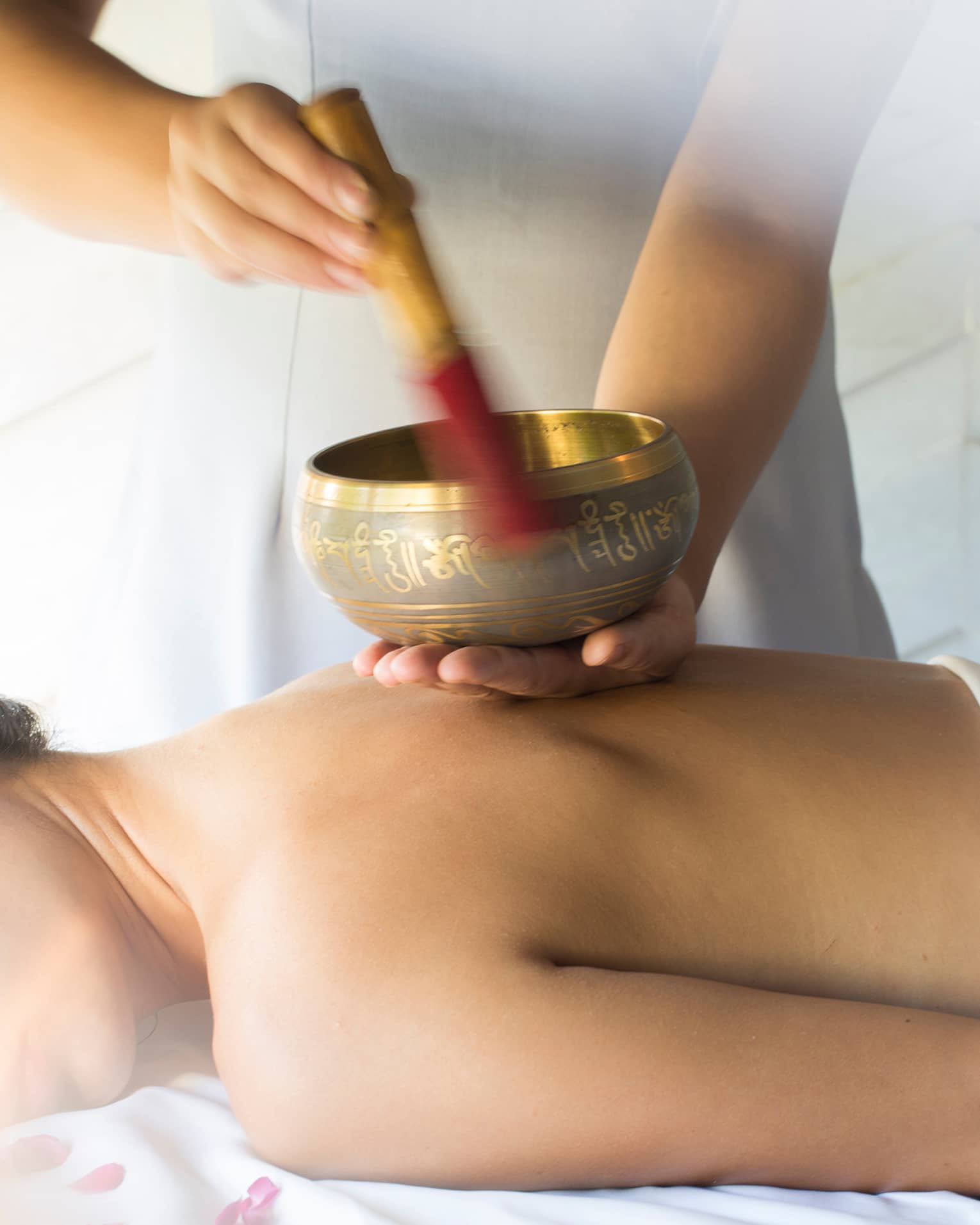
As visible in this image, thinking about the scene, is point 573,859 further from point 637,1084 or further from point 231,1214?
point 231,1214

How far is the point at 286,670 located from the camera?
54.8 inches

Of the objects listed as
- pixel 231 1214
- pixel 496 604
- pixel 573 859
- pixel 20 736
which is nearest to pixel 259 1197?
pixel 231 1214

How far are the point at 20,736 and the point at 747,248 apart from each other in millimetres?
858

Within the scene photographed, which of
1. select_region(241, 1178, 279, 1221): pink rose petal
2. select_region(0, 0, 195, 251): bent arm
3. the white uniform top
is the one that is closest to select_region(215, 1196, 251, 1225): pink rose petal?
select_region(241, 1178, 279, 1221): pink rose petal

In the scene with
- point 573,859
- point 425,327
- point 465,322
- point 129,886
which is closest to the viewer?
point 425,327

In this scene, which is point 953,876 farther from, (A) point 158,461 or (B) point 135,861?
(A) point 158,461

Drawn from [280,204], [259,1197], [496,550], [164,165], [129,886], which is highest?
[164,165]

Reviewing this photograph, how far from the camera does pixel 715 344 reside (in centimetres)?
115

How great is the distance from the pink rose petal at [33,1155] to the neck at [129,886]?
0.57ft

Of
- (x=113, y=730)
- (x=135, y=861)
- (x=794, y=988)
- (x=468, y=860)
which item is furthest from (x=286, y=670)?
(x=794, y=988)

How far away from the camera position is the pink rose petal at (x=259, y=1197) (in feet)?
2.46

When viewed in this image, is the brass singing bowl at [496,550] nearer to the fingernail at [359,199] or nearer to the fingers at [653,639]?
the fingers at [653,639]

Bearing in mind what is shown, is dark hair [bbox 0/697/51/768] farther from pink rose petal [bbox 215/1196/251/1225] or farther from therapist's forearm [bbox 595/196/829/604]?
therapist's forearm [bbox 595/196/829/604]

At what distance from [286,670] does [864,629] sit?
0.72 metres
